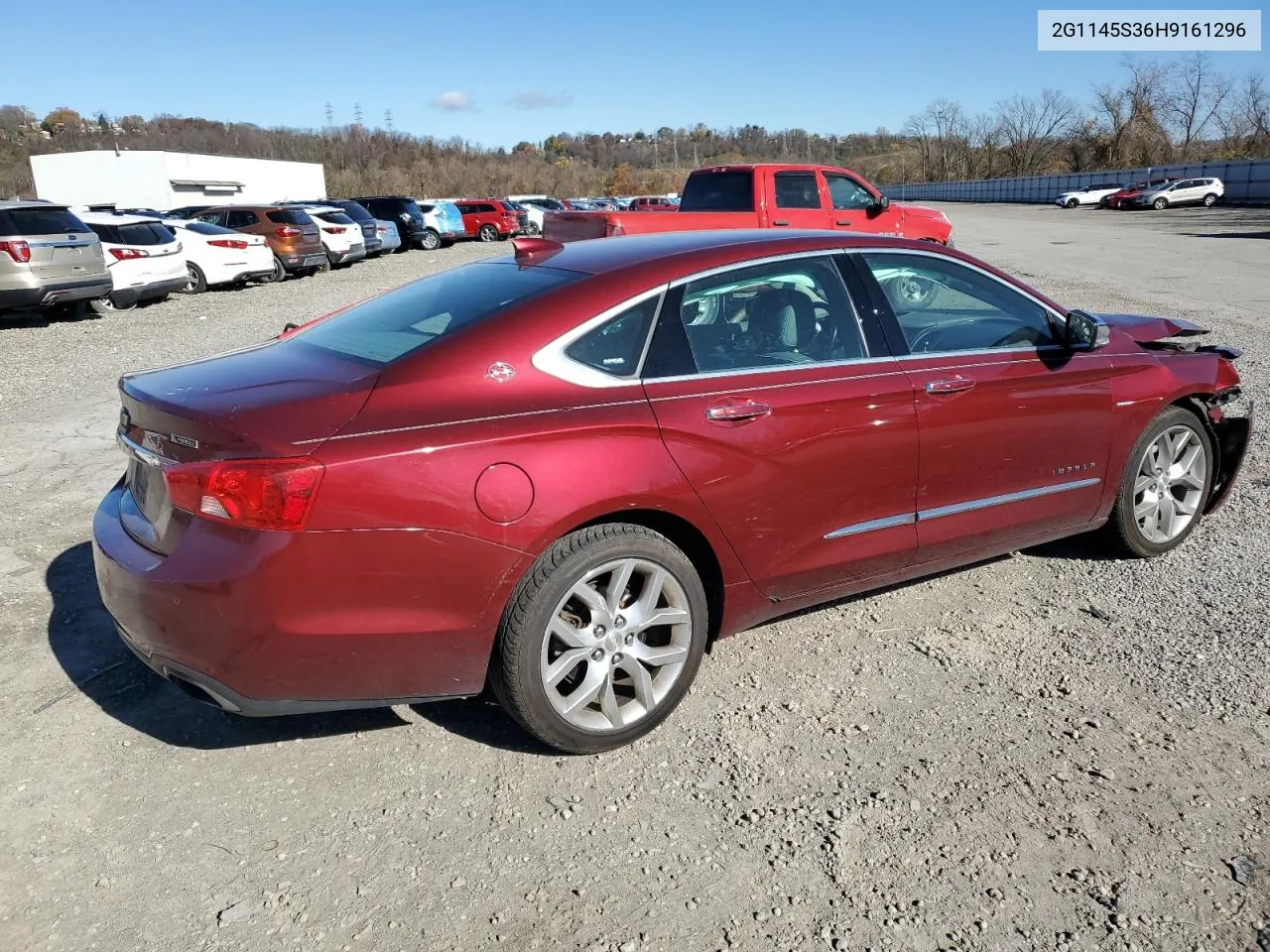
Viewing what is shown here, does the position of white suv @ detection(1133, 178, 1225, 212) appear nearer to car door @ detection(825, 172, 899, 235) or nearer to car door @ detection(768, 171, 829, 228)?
car door @ detection(825, 172, 899, 235)

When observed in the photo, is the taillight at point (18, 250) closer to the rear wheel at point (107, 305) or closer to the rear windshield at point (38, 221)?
the rear windshield at point (38, 221)

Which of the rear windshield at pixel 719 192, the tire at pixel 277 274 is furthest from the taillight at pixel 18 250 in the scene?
the rear windshield at pixel 719 192

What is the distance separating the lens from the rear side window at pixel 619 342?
3.26 metres

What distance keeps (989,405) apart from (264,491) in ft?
9.06

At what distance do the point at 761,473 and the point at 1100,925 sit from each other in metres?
1.64

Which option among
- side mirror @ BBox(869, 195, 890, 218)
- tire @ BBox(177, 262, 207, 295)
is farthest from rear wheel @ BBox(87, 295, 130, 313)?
side mirror @ BBox(869, 195, 890, 218)

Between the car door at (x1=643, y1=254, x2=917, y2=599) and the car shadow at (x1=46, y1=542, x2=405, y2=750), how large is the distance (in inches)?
56.5

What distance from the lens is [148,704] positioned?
3637mm

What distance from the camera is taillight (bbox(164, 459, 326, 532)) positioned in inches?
108

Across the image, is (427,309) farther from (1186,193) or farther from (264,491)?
(1186,193)

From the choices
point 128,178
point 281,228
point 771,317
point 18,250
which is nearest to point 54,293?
point 18,250

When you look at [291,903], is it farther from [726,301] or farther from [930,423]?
[930,423]

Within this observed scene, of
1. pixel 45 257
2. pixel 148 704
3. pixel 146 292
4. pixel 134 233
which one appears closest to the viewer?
pixel 148 704

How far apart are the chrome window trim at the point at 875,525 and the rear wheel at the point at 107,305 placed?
14.3 metres
